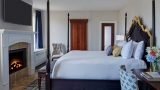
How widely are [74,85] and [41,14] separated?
5.60 m

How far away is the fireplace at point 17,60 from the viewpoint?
4480 millimetres

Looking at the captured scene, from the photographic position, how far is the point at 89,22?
26.0 ft

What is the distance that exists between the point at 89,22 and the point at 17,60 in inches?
165

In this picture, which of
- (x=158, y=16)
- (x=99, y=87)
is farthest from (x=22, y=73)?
(x=158, y=16)

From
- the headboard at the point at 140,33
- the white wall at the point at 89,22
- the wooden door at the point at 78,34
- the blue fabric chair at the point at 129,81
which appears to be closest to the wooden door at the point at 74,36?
the wooden door at the point at 78,34

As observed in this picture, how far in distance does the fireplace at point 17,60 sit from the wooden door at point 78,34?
324 cm

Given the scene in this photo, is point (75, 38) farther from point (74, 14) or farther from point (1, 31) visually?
point (1, 31)

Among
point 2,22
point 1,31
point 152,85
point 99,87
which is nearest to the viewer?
point 152,85

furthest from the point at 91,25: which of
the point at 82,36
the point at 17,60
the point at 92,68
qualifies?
the point at 92,68

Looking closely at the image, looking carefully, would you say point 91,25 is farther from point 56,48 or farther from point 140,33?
point 140,33

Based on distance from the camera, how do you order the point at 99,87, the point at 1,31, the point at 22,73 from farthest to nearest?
the point at 22,73 < the point at 1,31 < the point at 99,87

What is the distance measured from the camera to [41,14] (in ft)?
26.1

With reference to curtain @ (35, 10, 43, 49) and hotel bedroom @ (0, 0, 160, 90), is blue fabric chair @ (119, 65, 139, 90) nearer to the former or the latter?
hotel bedroom @ (0, 0, 160, 90)

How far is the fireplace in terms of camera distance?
14.7ft
